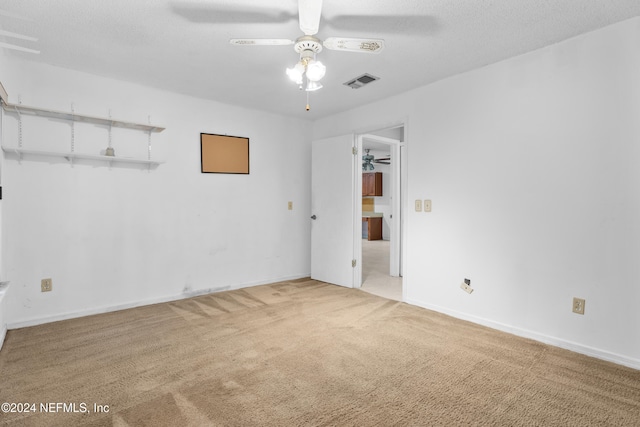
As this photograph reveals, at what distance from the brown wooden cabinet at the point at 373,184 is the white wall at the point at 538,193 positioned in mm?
6526

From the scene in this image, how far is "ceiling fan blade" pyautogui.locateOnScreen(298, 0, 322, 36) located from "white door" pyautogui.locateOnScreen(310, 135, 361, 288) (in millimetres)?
2347

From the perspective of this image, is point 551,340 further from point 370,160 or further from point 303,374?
point 370,160

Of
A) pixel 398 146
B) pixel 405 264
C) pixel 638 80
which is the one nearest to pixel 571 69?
pixel 638 80

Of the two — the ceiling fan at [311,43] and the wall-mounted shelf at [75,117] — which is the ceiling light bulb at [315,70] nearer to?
the ceiling fan at [311,43]

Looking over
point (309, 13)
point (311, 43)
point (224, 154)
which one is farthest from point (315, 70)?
point (224, 154)

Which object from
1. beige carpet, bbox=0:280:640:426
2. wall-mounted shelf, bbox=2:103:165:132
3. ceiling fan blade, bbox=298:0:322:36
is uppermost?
ceiling fan blade, bbox=298:0:322:36

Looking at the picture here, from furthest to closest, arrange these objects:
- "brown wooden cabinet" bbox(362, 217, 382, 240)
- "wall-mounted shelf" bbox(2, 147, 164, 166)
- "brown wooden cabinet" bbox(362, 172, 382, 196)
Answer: "brown wooden cabinet" bbox(362, 172, 382, 196)
"brown wooden cabinet" bbox(362, 217, 382, 240)
"wall-mounted shelf" bbox(2, 147, 164, 166)

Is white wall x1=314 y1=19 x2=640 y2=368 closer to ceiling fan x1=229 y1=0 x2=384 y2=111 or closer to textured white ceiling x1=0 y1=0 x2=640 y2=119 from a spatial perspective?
textured white ceiling x1=0 y1=0 x2=640 y2=119

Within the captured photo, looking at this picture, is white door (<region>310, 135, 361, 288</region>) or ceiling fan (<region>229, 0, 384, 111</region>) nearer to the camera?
ceiling fan (<region>229, 0, 384, 111</region>)

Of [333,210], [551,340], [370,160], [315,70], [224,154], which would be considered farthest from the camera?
[370,160]

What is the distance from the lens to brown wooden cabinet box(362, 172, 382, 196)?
10.1 meters

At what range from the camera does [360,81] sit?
335 centimetres

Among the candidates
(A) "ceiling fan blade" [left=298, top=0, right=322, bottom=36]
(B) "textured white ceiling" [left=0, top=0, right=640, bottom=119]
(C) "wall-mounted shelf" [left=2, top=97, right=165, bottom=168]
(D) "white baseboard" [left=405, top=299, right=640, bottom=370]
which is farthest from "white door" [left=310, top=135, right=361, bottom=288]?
(A) "ceiling fan blade" [left=298, top=0, right=322, bottom=36]

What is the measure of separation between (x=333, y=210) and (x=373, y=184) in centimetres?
586
